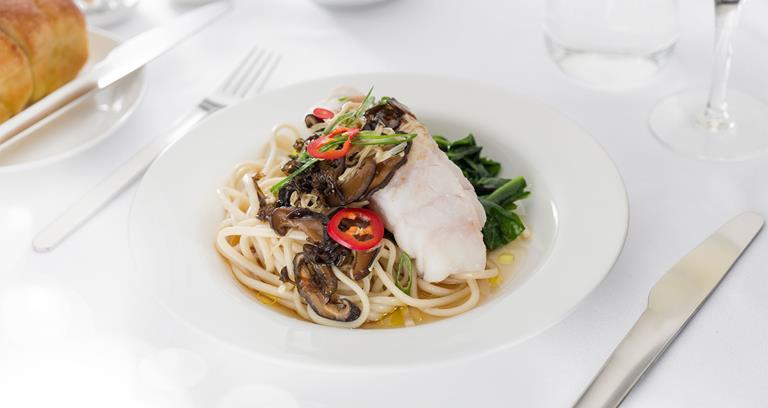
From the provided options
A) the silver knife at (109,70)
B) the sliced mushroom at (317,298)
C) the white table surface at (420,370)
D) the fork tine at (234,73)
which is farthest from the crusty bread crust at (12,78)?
the sliced mushroom at (317,298)

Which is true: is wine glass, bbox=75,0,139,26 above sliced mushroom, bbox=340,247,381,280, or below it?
below

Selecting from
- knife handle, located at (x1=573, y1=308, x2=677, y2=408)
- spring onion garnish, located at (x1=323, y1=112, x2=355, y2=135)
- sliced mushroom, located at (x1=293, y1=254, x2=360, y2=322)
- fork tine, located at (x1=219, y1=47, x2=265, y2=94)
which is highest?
spring onion garnish, located at (x1=323, y1=112, x2=355, y2=135)

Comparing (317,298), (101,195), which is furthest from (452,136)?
(101,195)

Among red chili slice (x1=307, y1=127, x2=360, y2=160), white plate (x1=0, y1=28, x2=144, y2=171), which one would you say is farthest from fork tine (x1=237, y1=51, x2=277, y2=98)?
red chili slice (x1=307, y1=127, x2=360, y2=160)

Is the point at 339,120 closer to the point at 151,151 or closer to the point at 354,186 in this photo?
the point at 354,186

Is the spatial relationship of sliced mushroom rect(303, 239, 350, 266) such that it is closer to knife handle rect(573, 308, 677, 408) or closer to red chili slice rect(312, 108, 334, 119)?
red chili slice rect(312, 108, 334, 119)

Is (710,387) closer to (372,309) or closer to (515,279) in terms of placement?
(515,279)
